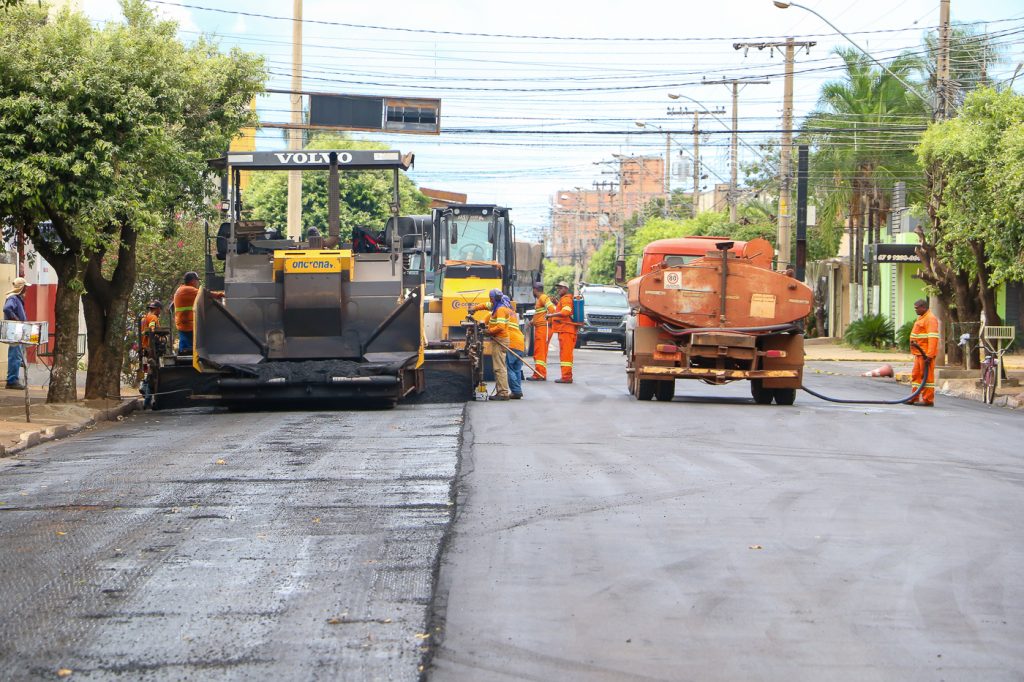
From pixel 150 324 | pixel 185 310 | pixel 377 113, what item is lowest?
pixel 150 324

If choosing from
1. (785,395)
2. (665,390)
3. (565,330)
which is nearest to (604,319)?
(565,330)

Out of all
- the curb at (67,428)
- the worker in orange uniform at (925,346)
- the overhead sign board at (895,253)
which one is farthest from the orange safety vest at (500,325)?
the overhead sign board at (895,253)

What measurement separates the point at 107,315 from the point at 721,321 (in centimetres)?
859

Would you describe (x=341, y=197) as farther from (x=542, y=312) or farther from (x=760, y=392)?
(x=760, y=392)

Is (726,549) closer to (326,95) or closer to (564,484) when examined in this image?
(564,484)

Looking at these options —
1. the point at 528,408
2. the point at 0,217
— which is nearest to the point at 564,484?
the point at 528,408

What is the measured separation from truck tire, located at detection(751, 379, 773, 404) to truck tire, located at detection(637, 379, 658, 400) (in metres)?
1.46

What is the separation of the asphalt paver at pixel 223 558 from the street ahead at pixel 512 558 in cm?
2

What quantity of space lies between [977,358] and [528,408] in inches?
570

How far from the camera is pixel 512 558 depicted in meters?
7.89

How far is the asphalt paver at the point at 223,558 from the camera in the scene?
5891 mm

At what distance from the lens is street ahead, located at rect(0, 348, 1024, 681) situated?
5945 mm

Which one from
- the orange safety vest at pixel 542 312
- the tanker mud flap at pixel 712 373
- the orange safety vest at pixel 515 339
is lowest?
the tanker mud flap at pixel 712 373

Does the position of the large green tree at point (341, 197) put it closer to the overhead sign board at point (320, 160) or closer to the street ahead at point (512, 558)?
the overhead sign board at point (320, 160)
